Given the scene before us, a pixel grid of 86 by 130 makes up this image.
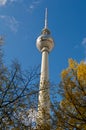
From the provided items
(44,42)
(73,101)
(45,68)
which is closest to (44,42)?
(44,42)

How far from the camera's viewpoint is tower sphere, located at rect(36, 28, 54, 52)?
53.8 metres

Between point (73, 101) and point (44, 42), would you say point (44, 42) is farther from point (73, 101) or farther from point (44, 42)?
point (73, 101)

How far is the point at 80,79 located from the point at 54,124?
290 centimetres

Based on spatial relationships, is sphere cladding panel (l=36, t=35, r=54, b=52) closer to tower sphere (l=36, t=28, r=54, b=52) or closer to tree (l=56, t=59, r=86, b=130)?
tower sphere (l=36, t=28, r=54, b=52)

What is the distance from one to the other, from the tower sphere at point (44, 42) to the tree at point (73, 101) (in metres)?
37.2

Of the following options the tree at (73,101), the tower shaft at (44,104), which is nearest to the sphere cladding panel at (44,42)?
the tree at (73,101)

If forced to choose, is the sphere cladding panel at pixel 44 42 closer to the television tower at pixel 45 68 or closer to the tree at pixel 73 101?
the television tower at pixel 45 68

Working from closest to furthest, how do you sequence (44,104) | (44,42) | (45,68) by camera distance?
(44,104) < (45,68) < (44,42)

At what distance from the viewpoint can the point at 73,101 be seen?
48.6 feet

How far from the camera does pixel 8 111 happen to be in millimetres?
11039

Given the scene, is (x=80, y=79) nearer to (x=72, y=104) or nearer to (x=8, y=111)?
(x=72, y=104)

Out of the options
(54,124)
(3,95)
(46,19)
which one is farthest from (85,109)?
(46,19)

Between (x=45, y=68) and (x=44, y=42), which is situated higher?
(x=44, y=42)

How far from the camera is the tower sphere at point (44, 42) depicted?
53.8 meters
